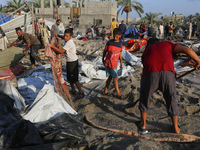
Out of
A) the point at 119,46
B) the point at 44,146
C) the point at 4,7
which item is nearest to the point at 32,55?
the point at 119,46

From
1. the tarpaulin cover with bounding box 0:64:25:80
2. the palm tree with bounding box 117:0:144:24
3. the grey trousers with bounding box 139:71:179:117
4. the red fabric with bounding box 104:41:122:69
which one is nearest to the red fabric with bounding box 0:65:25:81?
the tarpaulin cover with bounding box 0:64:25:80

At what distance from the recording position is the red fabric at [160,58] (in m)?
2.37

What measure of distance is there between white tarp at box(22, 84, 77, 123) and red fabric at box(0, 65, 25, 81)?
9.51ft

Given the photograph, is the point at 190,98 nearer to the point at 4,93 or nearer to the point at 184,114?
the point at 184,114

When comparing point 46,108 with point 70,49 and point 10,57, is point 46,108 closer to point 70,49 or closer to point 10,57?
point 70,49

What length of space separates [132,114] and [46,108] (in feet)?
4.92

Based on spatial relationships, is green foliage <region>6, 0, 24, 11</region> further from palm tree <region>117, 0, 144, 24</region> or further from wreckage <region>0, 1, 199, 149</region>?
wreckage <region>0, 1, 199, 149</region>

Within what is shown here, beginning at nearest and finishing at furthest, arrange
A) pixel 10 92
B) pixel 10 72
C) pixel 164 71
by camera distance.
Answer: pixel 164 71, pixel 10 92, pixel 10 72

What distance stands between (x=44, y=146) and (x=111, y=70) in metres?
2.40

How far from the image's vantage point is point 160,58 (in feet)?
7.80

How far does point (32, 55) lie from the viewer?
19.6ft

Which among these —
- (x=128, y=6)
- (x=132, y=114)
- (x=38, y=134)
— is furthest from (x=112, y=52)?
(x=128, y=6)

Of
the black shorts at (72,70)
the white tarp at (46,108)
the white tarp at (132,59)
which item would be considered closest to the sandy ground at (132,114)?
the black shorts at (72,70)

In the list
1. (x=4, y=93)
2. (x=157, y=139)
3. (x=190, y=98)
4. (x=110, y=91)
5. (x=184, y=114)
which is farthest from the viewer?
(x=110, y=91)
